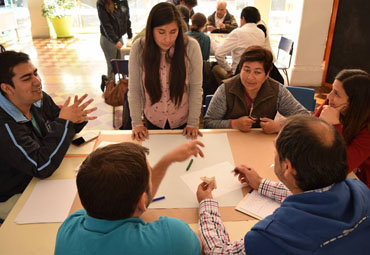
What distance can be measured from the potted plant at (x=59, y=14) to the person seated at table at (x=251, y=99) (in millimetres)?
7915

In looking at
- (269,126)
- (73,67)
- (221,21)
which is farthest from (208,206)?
Result: (73,67)

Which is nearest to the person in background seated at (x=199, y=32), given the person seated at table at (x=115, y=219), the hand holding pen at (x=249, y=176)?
the hand holding pen at (x=249, y=176)

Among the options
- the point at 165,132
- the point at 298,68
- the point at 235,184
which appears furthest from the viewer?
the point at 298,68

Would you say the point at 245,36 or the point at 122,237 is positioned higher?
the point at 245,36

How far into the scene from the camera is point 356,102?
1833 millimetres

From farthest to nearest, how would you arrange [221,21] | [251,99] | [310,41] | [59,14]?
[59,14]
[221,21]
[310,41]
[251,99]

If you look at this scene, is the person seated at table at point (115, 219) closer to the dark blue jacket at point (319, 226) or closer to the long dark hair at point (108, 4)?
the dark blue jacket at point (319, 226)

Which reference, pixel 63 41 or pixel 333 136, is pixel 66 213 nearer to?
pixel 333 136

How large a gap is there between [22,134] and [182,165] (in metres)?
0.85

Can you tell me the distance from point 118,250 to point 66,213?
0.64 metres

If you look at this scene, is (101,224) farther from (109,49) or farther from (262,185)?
(109,49)

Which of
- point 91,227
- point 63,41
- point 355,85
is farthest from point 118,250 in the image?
point 63,41

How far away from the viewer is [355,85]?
182 centimetres

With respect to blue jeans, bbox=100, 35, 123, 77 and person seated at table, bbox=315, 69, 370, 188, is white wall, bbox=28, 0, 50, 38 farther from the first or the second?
person seated at table, bbox=315, 69, 370, 188
